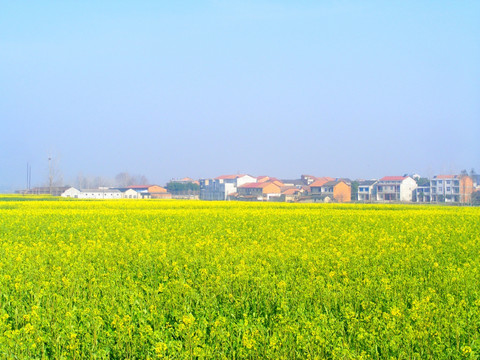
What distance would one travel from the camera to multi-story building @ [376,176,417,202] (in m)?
110

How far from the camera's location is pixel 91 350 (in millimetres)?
5695

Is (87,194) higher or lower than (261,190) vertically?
lower

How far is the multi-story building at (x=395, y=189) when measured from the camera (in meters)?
110

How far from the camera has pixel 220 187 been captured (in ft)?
417

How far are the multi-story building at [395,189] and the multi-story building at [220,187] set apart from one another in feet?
114

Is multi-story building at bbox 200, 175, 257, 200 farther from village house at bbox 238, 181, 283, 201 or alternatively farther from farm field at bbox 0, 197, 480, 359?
farm field at bbox 0, 197, 480, 359

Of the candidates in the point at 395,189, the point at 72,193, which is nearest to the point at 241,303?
the point at 395,189

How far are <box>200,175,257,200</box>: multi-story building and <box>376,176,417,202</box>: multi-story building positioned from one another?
34676 mm

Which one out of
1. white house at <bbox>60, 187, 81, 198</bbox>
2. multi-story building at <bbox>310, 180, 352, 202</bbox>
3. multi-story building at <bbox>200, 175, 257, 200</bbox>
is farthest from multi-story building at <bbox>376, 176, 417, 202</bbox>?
white house at <bbox>60, 187, 81, 198</bbox>

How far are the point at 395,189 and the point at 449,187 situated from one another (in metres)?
11.1

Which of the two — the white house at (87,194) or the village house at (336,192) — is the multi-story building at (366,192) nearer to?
the village house at (336,192)

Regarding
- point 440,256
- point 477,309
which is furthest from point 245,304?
point 440,256

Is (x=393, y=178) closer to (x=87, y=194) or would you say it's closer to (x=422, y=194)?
(x=422, y=194)

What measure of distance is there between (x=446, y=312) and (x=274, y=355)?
2.59 metres
